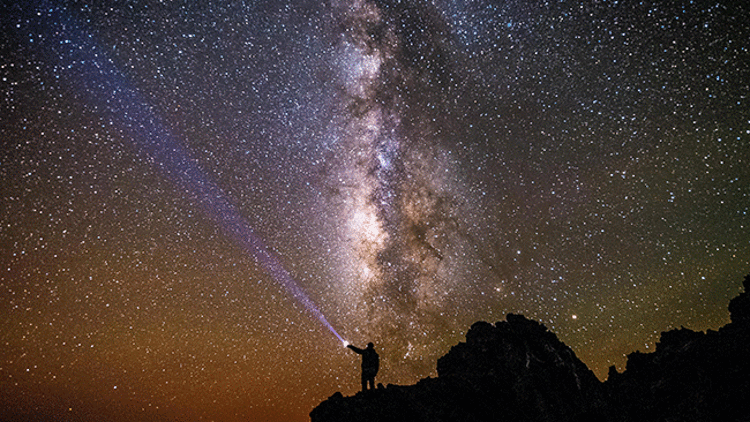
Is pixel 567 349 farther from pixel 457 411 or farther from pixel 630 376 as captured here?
pixel 457 411

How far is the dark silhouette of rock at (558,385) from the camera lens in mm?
12586

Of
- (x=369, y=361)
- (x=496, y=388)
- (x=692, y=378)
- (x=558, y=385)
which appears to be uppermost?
(x=369, y=361)

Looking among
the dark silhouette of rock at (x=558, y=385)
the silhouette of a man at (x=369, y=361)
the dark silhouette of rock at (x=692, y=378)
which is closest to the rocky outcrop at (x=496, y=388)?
the dark silhouette of rock at (x=558, y=385)

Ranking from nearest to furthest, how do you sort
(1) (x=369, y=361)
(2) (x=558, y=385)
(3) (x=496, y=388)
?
(1) (x=369, y=361)
(3) (x=496, y=388)
(2) (x=558, y=385)

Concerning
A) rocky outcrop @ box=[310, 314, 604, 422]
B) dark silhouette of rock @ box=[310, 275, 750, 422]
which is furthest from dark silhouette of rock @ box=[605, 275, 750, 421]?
rocky outcrop @ box=[310, 314, 604, 422]

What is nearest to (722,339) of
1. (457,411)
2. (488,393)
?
(488,393)

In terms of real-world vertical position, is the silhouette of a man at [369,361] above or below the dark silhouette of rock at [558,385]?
above

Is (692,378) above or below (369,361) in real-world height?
below

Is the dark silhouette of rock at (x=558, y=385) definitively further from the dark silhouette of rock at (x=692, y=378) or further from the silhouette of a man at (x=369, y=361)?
the silhouette of a man at (x=369, y=361)

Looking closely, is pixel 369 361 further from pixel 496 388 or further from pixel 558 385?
pixel 558 385

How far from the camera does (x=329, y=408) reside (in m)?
14.1

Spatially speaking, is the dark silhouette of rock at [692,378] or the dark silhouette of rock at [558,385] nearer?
the dark silhouette of rock at [692,378]

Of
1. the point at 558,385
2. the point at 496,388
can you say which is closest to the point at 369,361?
the point at 496,388

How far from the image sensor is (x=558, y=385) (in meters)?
18.0
